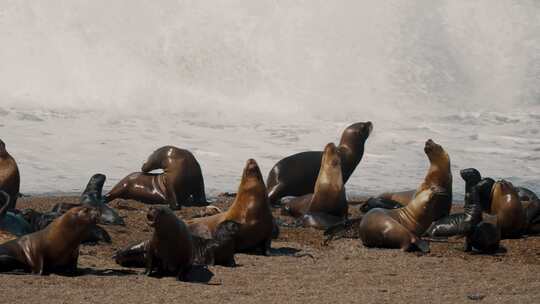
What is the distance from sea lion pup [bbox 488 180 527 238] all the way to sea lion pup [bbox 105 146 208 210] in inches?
136

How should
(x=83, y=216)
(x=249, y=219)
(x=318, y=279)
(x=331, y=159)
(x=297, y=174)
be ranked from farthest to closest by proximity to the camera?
1. (x=297, y=174)
2. (x=331, y=159)
3. (x=249, y=219)
4. (x=318, y=279)
5. (x=83, y=216)

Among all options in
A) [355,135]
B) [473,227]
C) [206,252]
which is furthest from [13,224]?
[355,135]

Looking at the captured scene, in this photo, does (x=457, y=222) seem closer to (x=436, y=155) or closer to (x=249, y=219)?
(x=436, y=155)

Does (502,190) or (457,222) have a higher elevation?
(502,190)

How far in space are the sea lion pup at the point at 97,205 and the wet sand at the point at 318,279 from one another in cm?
18

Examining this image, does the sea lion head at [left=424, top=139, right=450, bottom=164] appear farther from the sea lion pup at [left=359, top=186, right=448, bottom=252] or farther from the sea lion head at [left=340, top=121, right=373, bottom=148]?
the sea lion head at [left=340, top=121, right=373, bottom=148]

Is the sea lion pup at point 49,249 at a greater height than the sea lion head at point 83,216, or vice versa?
the sea lion head at point 83,216

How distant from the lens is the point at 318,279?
836cm

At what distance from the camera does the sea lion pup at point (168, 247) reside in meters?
8.03

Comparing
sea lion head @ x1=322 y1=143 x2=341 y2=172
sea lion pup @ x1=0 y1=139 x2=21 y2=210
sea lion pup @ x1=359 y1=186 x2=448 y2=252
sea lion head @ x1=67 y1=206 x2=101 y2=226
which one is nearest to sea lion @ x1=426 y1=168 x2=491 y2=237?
sea lion pup @ x1=359 y1=186 x2=448 y2=252

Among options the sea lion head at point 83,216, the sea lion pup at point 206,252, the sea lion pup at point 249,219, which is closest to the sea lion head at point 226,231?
the sea lion pup at point 206,252

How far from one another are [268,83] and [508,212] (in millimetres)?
16003

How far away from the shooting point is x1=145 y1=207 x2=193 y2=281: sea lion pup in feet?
26.3

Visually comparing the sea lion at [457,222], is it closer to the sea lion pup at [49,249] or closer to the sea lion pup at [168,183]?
the sea lion pup at [168,183]
